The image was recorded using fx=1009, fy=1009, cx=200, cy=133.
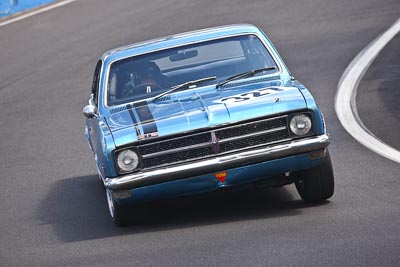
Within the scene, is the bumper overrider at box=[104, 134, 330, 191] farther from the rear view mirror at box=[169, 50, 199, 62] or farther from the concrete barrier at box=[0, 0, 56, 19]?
the concrete barrier at box=[0, 0, 56, 19]

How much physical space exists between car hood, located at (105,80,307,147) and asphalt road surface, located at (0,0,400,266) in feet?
2.77

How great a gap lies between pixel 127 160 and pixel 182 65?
1688 millimetres

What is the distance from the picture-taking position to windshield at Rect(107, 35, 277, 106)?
929 cm

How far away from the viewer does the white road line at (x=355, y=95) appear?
11138mm

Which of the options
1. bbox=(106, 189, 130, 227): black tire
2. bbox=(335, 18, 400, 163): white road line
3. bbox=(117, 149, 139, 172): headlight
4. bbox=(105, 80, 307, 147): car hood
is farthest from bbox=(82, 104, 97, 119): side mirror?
bbox=(335, 18, 400, 163): white road line

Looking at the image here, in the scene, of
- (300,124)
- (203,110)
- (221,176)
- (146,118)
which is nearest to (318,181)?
(300,124)

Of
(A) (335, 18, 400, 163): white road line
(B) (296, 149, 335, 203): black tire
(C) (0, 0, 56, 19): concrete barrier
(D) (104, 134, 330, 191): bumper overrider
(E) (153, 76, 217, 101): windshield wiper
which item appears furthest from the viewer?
(C) (0, 0, 56, 19): concrete barrier

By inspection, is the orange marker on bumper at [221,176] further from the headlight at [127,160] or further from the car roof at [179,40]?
the car roof at [179,40]

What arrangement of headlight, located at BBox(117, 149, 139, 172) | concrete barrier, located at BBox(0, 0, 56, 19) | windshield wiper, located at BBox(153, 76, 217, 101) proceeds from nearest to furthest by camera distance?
1. headlight, located at BBox(117, 149, 139, 172)
2. windshield wiper, located at BBox(153, 76, 217, 101)
3. concrete barrier, located at BBox(0, 0, 56, 19)

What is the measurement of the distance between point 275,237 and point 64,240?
199cm

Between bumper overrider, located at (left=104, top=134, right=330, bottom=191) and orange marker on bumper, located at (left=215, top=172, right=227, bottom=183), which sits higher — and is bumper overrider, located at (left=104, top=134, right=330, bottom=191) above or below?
above

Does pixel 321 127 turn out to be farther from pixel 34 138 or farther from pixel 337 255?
pixel 34 138

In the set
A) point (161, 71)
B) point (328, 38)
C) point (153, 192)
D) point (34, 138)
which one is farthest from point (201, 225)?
point (328, 38)

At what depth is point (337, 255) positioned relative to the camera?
22.0 feet
